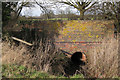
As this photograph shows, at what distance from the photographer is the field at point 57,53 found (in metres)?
5.91

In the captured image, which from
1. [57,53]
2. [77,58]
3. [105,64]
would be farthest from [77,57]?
[105,64]

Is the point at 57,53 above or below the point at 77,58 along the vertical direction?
above

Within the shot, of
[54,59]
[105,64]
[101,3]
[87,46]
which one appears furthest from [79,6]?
[105,64]

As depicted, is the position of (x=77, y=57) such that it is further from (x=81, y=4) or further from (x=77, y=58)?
(x=81, y=4)

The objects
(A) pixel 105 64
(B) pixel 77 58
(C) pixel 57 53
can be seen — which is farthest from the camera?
(B) pixel 77 58

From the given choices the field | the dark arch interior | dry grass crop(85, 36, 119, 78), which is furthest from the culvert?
dry grass crop(85, 36, 119, 78)

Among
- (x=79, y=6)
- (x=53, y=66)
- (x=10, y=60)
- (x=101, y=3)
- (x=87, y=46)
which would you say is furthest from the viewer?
(x=79, y=6)

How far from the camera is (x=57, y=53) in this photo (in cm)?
803

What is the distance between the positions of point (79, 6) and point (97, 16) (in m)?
1.77

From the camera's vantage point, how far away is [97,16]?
9.20 m

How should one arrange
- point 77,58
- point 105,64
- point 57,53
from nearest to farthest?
point 105,64
point 57,53
point 77,58

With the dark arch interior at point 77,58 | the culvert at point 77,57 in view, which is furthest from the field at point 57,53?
the dark arch interior at point 77,58

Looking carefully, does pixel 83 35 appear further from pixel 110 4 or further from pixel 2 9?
pixel 2 9

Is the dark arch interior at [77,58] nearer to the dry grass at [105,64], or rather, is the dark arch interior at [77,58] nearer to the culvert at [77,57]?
the culvert at [77,57]
